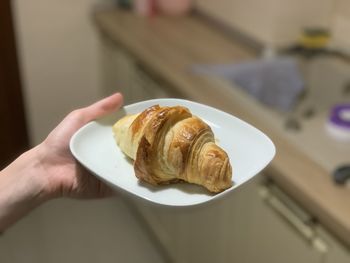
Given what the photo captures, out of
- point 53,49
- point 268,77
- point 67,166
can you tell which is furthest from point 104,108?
point 53,49

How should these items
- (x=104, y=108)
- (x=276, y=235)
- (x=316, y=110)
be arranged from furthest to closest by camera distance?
(x=316, y=110) < (x=276, y=235) < (x=104, y=108)

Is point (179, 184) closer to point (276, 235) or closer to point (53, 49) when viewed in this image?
point (276, 235)

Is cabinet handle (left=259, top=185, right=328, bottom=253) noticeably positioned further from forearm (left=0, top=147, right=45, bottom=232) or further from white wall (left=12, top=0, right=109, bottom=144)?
white wall (left=12, top=0, right=109, bottom=144)

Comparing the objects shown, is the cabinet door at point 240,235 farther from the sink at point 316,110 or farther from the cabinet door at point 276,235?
the sink at point 316,110

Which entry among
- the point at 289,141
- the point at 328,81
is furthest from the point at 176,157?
the point at 328,81

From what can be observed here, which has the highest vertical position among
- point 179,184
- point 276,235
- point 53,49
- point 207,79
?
point 179,184
